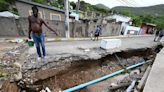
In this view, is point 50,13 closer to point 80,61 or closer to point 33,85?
point 80,61

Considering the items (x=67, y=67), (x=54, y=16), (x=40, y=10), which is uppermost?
(x=40, y=10)

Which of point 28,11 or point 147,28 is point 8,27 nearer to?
point 28,11

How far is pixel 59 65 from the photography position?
15.4 ft

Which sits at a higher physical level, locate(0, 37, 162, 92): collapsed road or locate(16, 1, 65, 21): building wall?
locate(16, 1, 65, 21): building wall

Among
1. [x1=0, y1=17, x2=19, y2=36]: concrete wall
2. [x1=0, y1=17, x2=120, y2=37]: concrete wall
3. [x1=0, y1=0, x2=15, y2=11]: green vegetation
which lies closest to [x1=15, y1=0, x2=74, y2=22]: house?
[x1=0, y1=17, x2=120, y2=37]: concrete wall

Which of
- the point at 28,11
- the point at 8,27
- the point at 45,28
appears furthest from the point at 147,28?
the point at 8,27

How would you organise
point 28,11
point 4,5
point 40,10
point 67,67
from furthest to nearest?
point 4,5, point 40,10, point 28,11, point 67,67

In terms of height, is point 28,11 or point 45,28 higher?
point 28,11

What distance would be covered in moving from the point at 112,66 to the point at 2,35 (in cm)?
949

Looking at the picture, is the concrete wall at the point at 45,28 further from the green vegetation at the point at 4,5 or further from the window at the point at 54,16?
the green vegetation at the point at 4,5

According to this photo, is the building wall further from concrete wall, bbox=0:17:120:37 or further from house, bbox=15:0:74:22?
concrete wall, bbox=0:17:120:37

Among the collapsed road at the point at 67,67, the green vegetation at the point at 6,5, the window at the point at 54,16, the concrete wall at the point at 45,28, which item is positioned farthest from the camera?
the green vegetation at the point at 6,5

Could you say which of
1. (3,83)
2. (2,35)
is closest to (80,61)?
(3,83)

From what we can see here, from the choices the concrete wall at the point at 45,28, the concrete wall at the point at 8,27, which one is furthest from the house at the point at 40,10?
the concrete wall at the point at 8,27
